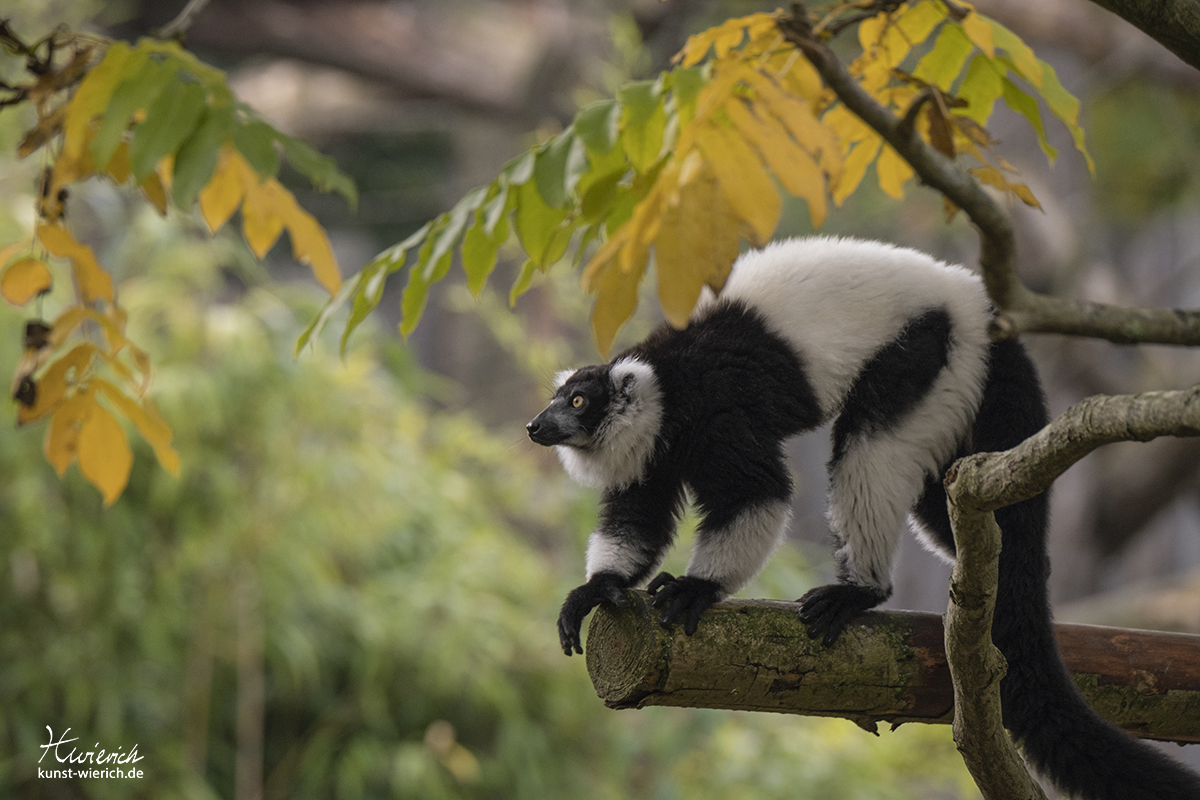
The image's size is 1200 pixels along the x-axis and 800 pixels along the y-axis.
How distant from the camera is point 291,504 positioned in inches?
155

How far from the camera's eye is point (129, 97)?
174 cm

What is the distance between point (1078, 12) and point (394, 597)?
17.0 feet

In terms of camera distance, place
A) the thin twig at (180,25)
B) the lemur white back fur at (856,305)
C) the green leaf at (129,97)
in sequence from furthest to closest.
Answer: the lemur white back fur at (856,305)
the thin twig at (180,25)
the green leaf at (129,97)

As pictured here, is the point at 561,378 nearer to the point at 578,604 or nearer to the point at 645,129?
the point at 578,604

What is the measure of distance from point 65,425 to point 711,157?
1408 millimetres

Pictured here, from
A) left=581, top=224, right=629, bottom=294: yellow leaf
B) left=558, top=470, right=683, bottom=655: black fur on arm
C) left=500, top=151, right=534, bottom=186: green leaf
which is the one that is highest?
left=500, top=151, right=534, bottom=186: green leaf

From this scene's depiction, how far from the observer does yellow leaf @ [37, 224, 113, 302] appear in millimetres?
1892

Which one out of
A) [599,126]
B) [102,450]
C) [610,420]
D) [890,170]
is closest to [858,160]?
[890,170]

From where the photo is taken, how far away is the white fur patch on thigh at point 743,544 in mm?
2096

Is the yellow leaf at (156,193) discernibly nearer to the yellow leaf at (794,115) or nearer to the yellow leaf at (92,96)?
the yellow leaf at (92,96)

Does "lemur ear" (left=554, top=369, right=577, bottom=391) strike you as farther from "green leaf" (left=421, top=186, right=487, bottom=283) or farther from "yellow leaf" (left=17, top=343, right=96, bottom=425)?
"yellow leaf" (left=17, top=343, right=96, bottom=425)

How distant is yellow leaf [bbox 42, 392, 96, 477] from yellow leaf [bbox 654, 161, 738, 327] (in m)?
1.32

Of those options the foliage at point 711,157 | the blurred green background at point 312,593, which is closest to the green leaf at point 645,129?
the foliage at point 711,157

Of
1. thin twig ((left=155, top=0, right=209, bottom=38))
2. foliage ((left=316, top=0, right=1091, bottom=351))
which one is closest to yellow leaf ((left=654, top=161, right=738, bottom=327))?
foliage ((left=316, top=0, right=1091, bottom=351))
